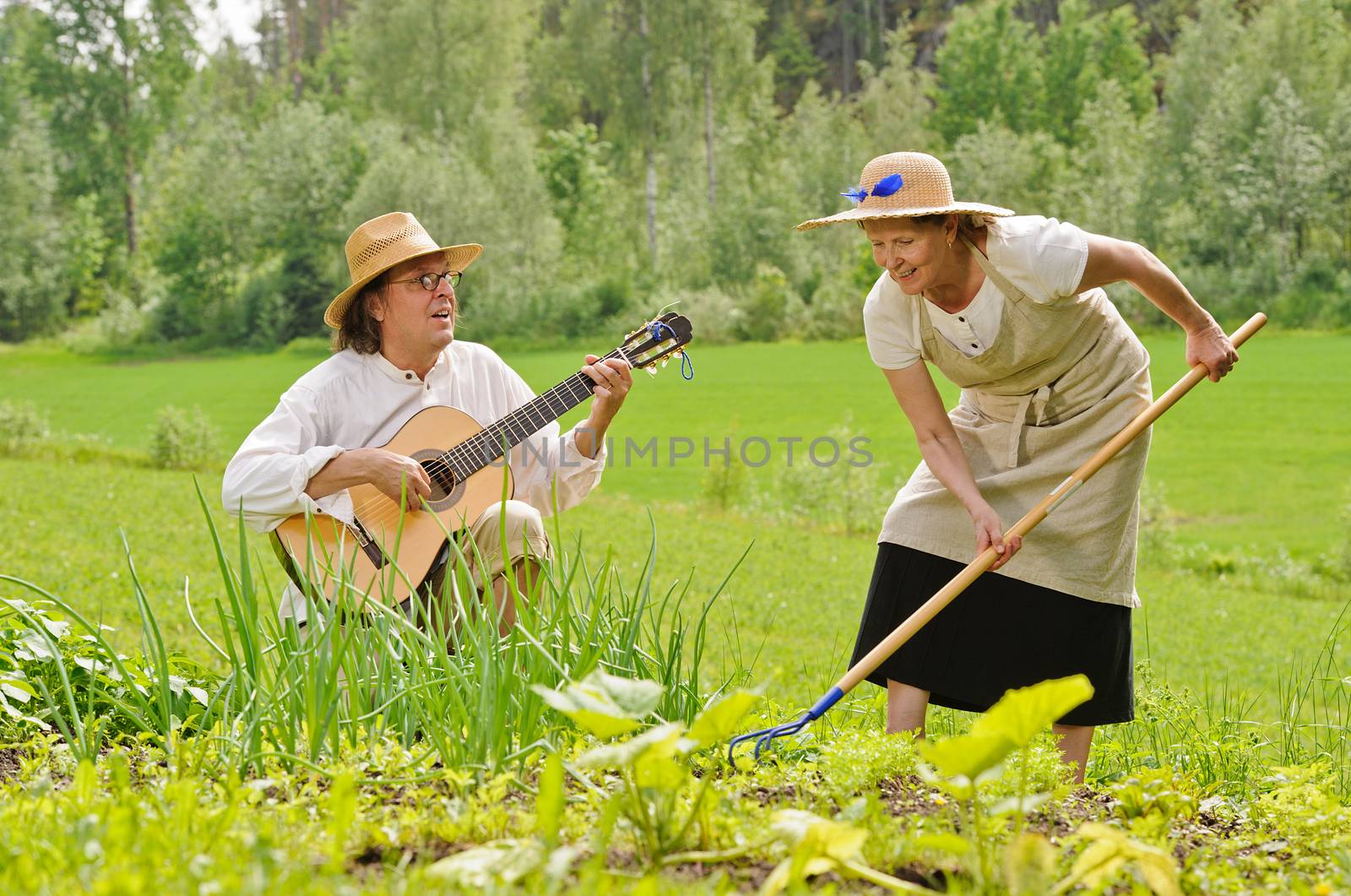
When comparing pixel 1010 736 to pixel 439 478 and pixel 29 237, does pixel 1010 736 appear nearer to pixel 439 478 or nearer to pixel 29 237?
pixel 439 478

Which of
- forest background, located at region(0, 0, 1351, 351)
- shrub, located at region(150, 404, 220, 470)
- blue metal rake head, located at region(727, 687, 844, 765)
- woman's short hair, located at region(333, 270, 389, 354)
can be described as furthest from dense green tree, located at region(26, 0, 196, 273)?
blue metal rake head, located at region(727, 687, 844, 765)

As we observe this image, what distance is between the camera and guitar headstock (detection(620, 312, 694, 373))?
3.82 metres

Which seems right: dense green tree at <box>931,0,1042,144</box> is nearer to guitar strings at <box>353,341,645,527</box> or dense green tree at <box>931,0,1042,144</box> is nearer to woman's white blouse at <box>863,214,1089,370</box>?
guitar strings at <box>353,341,645,527</box>

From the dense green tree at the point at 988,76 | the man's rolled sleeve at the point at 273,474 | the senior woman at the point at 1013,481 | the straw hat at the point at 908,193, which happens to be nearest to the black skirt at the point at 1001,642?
the senior woman at the point at 1013,481

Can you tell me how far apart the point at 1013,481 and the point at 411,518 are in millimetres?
1643

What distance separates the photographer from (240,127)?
44.3 m

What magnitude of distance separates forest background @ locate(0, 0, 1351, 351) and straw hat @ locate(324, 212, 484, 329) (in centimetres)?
2505

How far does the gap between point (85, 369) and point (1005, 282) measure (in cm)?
3297

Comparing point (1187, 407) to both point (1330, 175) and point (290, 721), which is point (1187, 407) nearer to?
point (1330, 175)

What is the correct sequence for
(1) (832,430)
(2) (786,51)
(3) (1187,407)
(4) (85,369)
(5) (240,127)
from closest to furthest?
1. (1) (832,430)
2. (3) (1187,407)
3. (4) (85,369)
4. (5) (240,127)
5. (2) (786,51)

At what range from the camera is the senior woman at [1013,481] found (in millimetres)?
3197

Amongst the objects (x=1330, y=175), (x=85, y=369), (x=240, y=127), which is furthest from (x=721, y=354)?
(x=240, y=127)

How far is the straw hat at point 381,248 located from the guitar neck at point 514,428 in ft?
1.57

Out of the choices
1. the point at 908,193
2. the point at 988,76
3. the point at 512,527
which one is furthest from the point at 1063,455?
the point at 988,76
